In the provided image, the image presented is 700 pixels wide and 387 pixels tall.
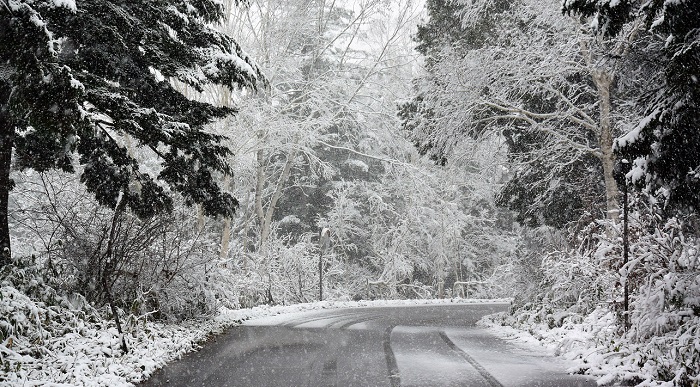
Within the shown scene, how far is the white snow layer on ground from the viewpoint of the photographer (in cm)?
666

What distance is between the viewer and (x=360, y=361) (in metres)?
9.20

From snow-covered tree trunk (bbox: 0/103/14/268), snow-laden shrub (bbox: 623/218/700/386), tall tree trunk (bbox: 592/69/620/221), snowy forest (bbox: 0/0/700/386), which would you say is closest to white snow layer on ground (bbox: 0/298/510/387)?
snowy forest (bbox: 0/0/700/386)

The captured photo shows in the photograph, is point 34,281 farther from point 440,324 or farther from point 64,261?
point 440,324

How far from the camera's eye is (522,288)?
17.1 meters

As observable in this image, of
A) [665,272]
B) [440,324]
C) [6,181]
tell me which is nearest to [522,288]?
[440,324]

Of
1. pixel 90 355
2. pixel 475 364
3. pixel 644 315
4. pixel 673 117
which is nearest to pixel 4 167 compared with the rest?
pixel 90 355

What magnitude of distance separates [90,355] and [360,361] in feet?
12.8

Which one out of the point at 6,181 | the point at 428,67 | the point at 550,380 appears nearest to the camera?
the point at 550,380

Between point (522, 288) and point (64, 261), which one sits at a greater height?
point (64, 261)

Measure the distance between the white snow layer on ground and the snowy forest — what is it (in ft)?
0.12

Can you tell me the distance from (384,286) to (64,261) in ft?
88.7

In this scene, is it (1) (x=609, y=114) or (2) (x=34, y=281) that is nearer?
(2) (x=34, y=281)

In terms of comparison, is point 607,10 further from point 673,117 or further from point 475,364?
point 475,364

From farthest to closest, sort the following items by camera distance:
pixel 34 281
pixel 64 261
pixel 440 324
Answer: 1. pixel 440 324
2. pixel 64 261
3. pixel 34 281
